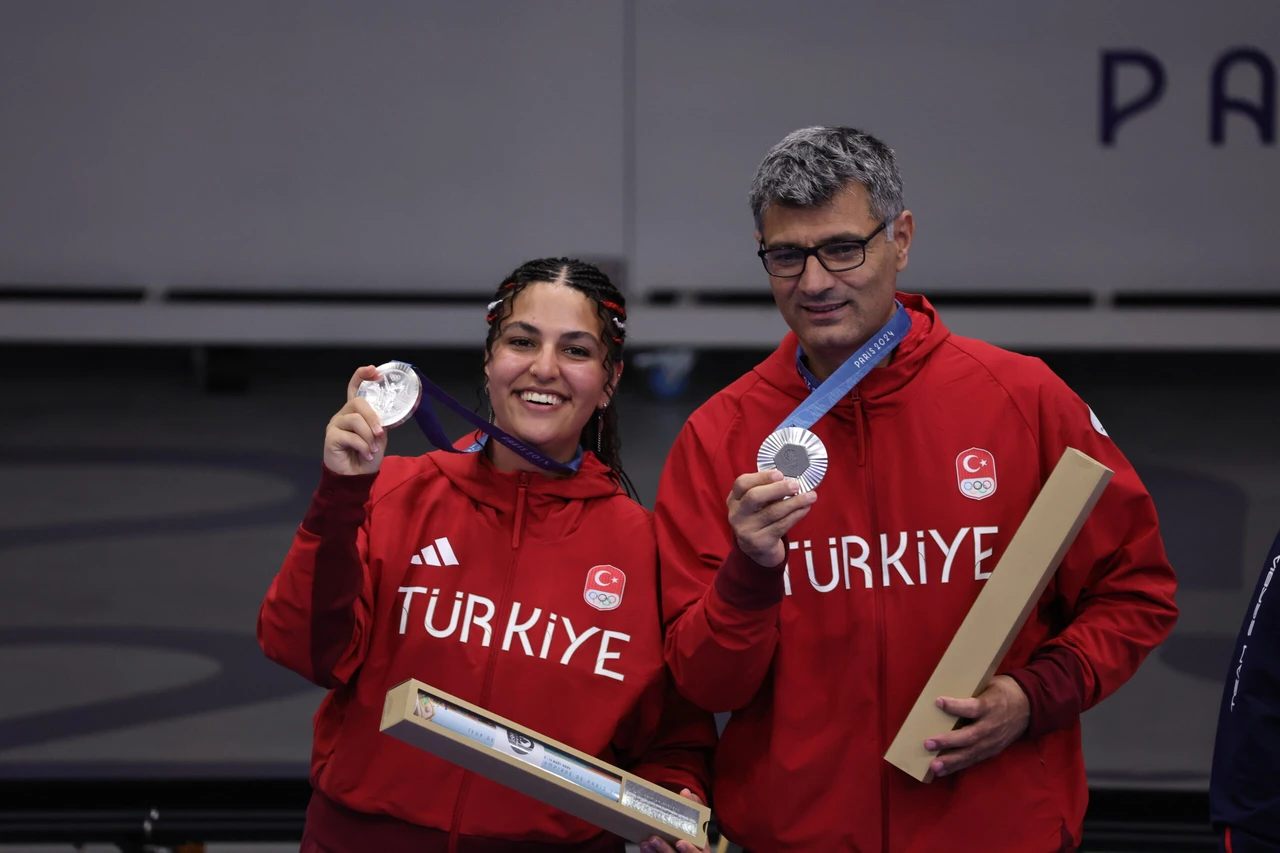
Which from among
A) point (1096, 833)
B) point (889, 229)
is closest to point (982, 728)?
point (889, 229)

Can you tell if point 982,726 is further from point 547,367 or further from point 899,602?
point 547,367

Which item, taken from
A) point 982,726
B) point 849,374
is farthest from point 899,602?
point 849,374

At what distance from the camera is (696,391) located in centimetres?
755

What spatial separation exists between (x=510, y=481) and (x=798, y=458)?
47cm

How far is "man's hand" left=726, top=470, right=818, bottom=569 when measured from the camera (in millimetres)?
1412

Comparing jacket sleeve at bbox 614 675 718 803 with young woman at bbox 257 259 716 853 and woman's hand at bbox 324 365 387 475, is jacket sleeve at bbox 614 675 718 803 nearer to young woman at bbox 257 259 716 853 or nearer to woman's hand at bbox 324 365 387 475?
young woman at bbox 257 259 716 853

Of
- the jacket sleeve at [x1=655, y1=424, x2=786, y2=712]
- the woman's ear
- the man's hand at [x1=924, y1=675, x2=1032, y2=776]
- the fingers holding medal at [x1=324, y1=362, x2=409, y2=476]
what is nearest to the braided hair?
the woman's ear

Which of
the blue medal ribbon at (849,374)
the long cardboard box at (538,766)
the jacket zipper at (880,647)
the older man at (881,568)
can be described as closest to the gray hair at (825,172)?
the older man at (881,568)

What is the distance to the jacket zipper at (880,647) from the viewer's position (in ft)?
5.20

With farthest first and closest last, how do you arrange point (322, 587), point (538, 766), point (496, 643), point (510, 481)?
point (510, 481), point (496, 643), point (322, 587), point (538, 766)

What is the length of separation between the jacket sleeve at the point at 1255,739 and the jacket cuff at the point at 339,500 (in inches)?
40.3

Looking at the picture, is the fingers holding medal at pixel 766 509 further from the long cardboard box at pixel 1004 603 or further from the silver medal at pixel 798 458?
the long cardboard box at pixel 1004 603

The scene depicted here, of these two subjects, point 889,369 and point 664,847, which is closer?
point 664,847

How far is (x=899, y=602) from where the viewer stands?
5.36ft
